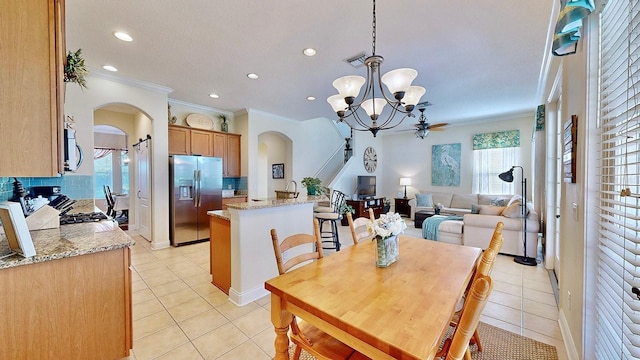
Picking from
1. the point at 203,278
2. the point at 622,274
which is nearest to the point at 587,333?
the point at 622,274

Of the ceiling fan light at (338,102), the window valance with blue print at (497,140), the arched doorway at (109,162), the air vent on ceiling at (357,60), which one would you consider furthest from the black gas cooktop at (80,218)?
the window valance with blue print at (497,140)

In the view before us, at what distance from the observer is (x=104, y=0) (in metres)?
2.10

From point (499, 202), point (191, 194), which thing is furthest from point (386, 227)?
point (499, 202)

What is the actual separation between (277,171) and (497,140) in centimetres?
586

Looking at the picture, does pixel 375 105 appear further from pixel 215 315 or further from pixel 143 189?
pixel 143 189

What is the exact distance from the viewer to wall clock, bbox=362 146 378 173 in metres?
7.77

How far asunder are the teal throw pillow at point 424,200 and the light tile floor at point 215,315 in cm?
326

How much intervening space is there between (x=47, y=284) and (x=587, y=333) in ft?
10.1

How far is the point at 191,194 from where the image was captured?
4.58 m

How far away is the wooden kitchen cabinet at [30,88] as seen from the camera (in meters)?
1.22

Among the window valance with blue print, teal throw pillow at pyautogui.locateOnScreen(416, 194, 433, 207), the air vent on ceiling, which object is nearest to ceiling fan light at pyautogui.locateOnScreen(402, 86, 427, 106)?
the air vent on ceiling

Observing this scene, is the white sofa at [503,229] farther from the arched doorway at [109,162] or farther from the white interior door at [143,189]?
the arched doorway at [109,162]

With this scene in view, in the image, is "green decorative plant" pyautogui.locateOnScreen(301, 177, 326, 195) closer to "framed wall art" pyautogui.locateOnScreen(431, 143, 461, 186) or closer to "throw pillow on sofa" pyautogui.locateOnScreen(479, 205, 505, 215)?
"throw pillow on sofa" pyautogui.locateOnScreen(479, 205, 505, 215)

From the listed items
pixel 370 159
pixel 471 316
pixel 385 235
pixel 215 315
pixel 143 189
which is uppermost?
pixel 370 159
